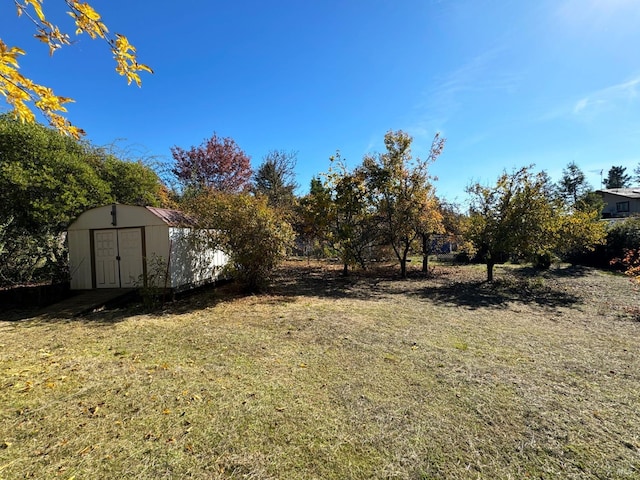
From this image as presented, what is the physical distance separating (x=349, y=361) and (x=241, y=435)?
6.19ft

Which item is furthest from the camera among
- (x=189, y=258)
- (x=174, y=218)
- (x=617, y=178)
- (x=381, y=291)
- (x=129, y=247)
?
(x=617, y=178)

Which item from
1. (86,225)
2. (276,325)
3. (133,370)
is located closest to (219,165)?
(86,225)

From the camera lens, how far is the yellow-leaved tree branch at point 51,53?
2.19 m

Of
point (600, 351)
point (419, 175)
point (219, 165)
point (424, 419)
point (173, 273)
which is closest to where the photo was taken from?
point (424, 419)

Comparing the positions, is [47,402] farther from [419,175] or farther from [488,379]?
[419,175]

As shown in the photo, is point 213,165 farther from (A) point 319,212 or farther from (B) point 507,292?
(B) point 507,292

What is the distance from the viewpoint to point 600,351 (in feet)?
15.3

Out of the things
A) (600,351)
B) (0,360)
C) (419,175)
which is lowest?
(600,351)

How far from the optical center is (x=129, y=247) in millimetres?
8695

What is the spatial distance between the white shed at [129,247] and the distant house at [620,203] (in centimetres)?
3749

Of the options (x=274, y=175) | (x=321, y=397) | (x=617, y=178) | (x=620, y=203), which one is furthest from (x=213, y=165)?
(x=617, y=178)

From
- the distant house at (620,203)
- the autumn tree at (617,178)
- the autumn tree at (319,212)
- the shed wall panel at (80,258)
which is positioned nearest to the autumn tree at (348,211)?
the autumn tree at (319,212)

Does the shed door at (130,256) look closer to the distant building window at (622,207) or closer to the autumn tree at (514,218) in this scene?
the autumn tree at (514,218)

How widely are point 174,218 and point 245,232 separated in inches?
91.0
